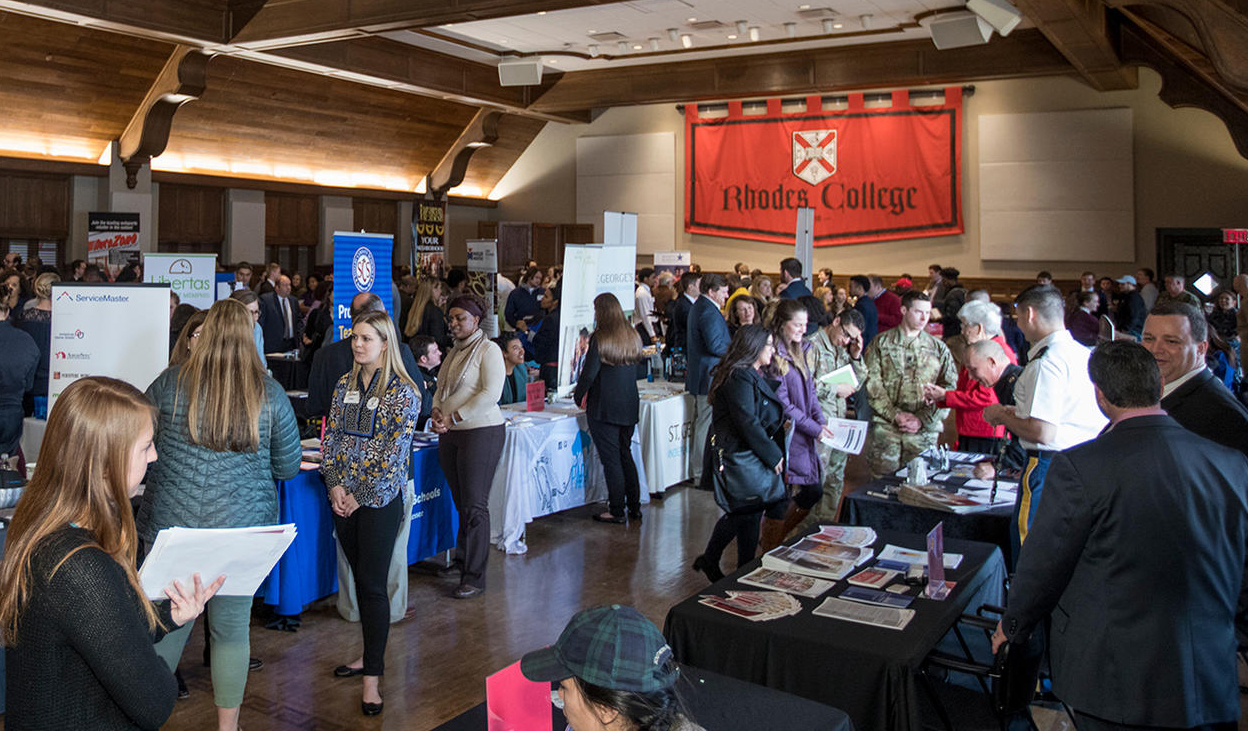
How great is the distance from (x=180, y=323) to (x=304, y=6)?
5.63 meters

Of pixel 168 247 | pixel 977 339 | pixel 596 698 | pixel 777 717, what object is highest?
pixel 168 247

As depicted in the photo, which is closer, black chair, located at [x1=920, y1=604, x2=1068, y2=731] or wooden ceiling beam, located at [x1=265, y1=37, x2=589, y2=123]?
black chair, located at [x1=920, y1=604, x2=1068, y2=731]

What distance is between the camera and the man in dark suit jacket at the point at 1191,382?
290 cm

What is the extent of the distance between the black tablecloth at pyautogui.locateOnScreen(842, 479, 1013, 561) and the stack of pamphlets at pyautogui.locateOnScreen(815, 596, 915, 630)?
4.14 feet

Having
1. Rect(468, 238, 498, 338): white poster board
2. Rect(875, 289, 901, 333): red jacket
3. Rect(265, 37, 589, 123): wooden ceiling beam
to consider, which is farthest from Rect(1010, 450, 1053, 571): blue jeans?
Rect(265, 37, 589, 123): wooden ceiling beam

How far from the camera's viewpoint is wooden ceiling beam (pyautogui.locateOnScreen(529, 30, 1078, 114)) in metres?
12.5

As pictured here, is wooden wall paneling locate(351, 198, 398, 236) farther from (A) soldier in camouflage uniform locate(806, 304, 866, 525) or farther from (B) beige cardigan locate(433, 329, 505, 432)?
(B) beige cardigan locate(433, 329, 505, 432)

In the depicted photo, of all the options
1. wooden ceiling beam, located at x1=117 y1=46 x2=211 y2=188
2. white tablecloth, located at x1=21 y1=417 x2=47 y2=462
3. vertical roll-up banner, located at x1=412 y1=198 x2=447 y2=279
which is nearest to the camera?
white tablecloth, located at x1=21 y1=417 x2=47 y2=462

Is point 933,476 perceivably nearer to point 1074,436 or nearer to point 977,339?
point 977,339

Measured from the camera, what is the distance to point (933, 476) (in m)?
4.49

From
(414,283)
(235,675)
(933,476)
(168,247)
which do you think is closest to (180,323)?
(235,675)

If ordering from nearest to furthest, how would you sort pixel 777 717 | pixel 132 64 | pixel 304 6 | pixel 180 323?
pixel 777 717
pixel 180 323
pixel 304 6
pixel 132 64

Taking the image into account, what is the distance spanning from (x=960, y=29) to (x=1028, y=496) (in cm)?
770

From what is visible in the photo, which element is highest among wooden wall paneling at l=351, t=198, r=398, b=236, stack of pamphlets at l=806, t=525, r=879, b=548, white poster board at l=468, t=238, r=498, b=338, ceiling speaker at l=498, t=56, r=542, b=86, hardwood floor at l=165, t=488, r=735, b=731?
ceiling speaker at l=498, t=56, r=542, b=86
